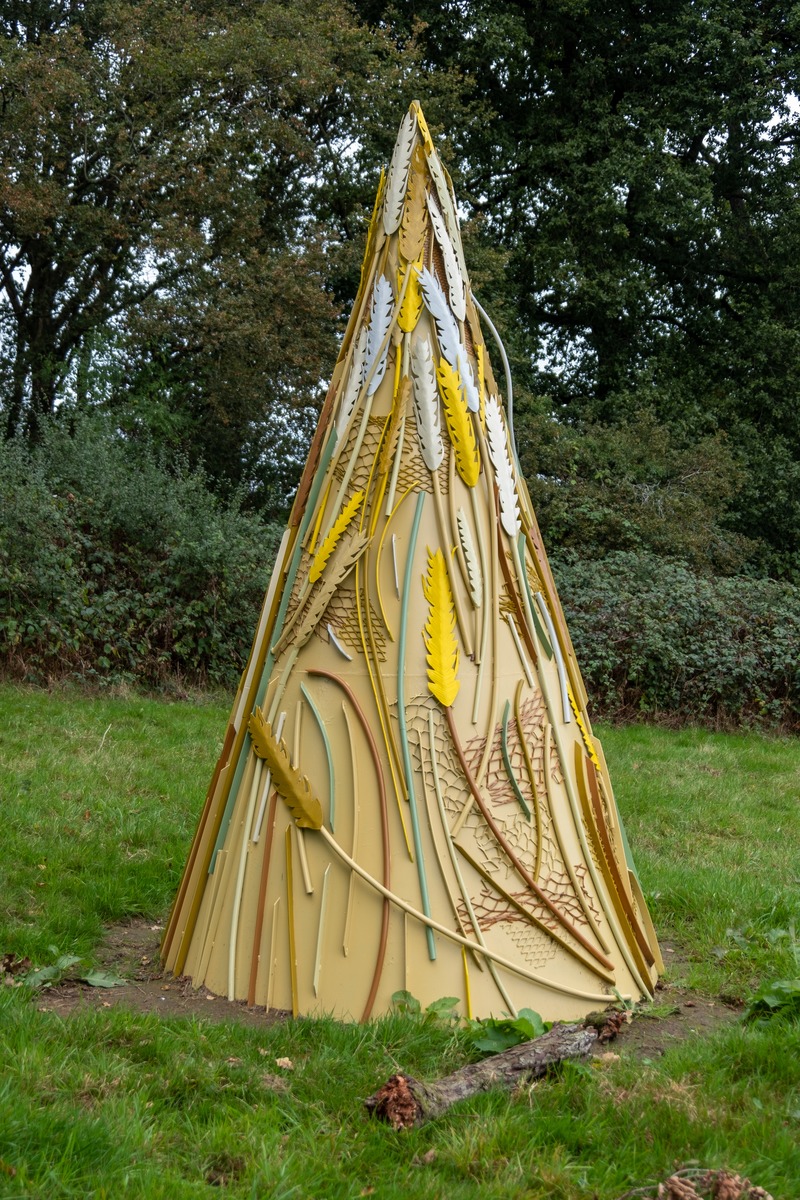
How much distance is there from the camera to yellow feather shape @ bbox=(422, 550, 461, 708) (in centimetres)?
300

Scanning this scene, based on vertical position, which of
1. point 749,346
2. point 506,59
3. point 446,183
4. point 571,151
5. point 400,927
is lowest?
point 400,927

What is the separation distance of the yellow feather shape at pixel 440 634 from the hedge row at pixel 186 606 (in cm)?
626

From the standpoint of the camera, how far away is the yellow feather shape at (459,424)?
3195 millimetres

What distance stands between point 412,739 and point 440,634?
0.31 meters

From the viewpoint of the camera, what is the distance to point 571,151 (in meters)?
16.7

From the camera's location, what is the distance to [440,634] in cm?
303

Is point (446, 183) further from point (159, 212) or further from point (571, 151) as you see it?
point (571, 151)

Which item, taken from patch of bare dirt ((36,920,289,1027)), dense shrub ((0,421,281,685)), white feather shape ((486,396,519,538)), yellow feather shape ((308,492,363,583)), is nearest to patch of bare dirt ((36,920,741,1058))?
patch of bare dirt ((36,920,289,1027))

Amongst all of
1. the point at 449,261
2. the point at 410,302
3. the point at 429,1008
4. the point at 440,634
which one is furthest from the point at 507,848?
the point at 449,261

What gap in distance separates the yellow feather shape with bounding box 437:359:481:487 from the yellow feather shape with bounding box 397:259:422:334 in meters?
0.15

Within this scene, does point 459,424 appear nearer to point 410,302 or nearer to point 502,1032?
point 410,302

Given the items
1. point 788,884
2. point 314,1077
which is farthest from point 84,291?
point 314,1077

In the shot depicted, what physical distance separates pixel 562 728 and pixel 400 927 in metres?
0.77

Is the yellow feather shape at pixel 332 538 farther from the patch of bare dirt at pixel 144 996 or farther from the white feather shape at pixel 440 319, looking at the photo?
the patch of bare dirt at pixel 144 996
